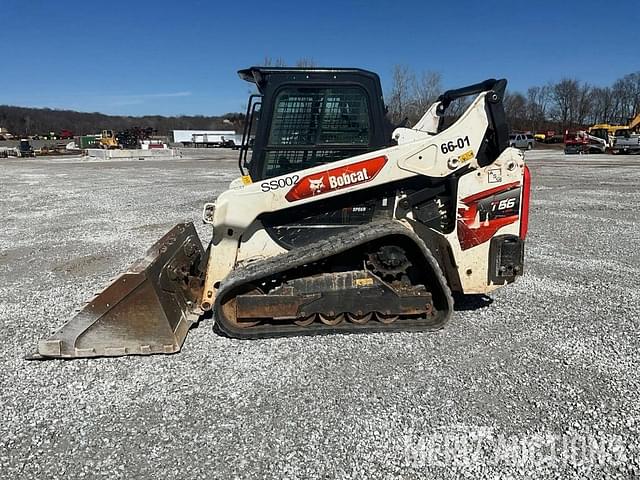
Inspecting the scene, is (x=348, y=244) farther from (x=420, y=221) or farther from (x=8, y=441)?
(x=8, y=441)

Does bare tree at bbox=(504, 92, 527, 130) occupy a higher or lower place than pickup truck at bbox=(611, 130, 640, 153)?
higher

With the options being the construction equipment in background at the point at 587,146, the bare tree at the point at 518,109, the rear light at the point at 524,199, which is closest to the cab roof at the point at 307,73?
the rear light at the point at 524,199

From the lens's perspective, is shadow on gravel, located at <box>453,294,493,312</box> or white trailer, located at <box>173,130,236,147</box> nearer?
shadow on gravel, located at <box>453,294,493,312</box>

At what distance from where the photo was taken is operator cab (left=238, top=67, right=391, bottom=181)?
13.4 ft

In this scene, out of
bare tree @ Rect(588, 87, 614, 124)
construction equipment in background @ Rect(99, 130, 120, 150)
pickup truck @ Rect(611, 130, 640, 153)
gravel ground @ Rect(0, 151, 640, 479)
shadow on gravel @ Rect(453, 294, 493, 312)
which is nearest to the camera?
gravel ground @ Rect(0, 151, 640, 479)

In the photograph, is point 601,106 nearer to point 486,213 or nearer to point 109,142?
point 109,142

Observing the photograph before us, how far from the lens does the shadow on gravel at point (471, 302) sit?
4.83m

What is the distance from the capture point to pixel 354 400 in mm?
3193

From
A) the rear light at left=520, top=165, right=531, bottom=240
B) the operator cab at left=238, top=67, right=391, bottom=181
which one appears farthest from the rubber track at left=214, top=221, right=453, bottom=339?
the rear light at left=520, top=165, right=531, bottom=240

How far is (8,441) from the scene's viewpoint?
9.21 feet

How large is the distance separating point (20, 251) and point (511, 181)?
24.5 feet

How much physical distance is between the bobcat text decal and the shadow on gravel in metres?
1.76

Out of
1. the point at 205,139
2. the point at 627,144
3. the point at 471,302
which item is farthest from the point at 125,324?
the point at 205,139

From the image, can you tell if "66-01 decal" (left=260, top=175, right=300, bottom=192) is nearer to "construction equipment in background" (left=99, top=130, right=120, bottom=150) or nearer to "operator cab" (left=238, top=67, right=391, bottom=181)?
"operator cab" (left=238, top=67, right=391, bottom=181)
